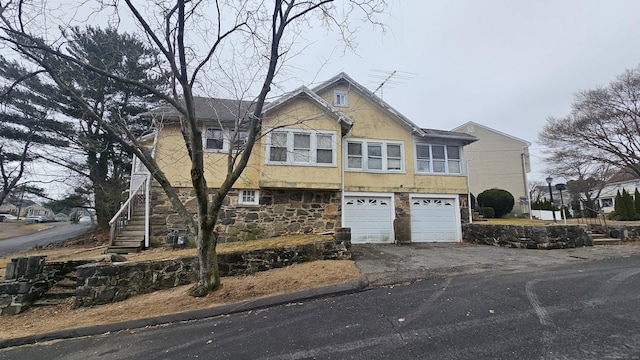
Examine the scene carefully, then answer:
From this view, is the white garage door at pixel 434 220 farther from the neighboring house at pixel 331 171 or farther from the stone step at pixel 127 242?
the stone step at pixel 127 242

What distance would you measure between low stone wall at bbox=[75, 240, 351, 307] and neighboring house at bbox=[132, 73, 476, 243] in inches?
140

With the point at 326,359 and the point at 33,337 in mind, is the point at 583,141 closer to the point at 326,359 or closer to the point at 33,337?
the point at 326,359

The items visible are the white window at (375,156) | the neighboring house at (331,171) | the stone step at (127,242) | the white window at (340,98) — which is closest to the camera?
the stone step at (127,242)

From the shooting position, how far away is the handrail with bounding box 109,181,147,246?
32.2 feet

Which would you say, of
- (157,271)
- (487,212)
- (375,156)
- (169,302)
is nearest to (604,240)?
(487,212)

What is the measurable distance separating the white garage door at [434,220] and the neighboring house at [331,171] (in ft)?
0.16

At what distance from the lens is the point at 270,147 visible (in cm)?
1127

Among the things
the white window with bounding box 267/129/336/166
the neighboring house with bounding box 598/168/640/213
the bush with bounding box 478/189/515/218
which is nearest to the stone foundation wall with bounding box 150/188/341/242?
the white window with bounding box 267/129/336/166

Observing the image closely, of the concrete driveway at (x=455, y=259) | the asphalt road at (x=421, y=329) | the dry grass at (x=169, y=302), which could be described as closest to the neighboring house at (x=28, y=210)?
the dry grass at (x=169, y=302)

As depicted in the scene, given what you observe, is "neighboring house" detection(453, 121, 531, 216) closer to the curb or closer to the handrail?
the curb

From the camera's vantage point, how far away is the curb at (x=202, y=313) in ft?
16.2

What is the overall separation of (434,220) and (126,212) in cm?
1368

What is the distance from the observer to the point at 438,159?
45.2 ft

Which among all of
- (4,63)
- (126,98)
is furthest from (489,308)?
(4,63)
